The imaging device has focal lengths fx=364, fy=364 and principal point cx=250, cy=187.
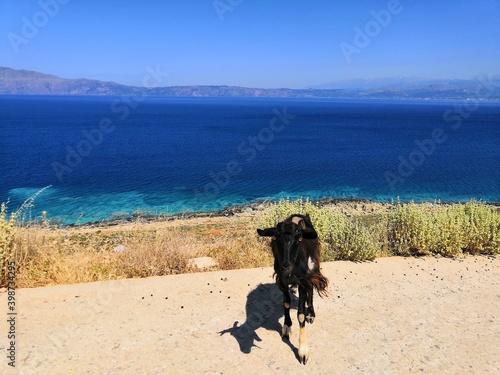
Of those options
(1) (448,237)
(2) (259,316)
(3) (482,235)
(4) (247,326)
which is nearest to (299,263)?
(4) (247,326)

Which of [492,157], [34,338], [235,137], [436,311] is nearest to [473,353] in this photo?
[436,311]

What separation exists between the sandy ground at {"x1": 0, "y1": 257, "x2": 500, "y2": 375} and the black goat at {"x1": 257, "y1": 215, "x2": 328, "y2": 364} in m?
0.43

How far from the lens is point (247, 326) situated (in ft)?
24.9

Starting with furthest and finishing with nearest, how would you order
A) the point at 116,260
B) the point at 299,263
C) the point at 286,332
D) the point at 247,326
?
the point at 116,260, the point at 247,326, the point at 286,332, the point at 299,263

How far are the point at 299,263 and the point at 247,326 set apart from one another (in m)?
2.10

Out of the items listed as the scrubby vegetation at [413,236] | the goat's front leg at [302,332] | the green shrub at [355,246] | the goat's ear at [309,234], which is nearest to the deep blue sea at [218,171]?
the scrubby vegetation at [413,236]

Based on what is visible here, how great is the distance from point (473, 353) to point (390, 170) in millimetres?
50796

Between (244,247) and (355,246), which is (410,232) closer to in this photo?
(355,246)

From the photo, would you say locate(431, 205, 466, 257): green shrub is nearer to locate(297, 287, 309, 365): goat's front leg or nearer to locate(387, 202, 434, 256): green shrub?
locate(387, 202, 434, 256): green shrub

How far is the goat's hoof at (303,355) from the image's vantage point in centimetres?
649

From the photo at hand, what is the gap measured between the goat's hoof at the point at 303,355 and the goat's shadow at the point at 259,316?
0.15 m

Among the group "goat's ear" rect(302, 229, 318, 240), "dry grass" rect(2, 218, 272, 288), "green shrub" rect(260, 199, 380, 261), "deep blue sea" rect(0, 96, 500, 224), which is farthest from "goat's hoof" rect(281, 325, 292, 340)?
"deep blue sea" rect(0, 96, 500, 224)

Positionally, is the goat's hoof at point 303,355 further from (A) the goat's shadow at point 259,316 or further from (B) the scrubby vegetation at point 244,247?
(B) the scrubby vegetation at point 244,247

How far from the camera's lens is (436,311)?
825 cm
